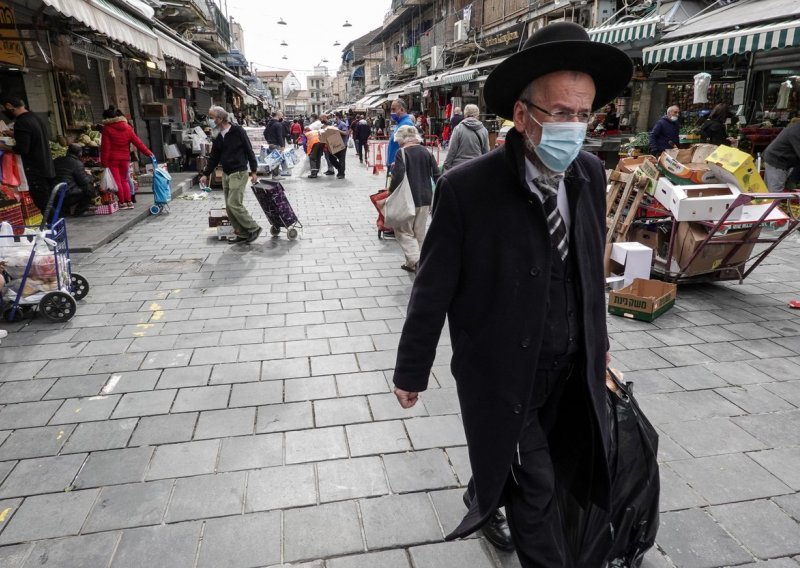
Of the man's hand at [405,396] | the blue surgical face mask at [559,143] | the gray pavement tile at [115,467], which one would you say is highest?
the blue surgical face mask at [559,143]

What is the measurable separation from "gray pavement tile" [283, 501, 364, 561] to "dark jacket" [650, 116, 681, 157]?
10.7 m

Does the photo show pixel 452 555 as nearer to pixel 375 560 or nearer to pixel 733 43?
pixel 375 560

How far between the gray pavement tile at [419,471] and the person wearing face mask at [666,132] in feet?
33.0

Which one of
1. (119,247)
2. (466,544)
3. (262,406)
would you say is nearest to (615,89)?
(466,544)

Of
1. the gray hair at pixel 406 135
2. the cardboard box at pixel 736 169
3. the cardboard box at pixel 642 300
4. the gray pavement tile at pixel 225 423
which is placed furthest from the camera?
the gray hair at pixel 406 135

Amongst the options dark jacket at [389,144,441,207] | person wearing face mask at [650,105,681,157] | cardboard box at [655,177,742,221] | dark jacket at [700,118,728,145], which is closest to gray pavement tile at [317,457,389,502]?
dark jacket at [389,144,441,207]

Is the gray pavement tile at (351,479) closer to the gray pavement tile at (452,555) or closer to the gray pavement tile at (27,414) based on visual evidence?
the gray pavement tile at (452,555)

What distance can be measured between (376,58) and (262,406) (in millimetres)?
63898

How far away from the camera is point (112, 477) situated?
287 cm

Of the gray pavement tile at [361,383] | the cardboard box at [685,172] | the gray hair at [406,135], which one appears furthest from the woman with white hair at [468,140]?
the gray pavement tile at [361,383]

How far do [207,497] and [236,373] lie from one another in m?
1.43

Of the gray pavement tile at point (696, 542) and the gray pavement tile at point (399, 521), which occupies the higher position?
the gray pavement tile at point (696, 542)

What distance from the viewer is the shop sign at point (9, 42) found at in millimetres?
7328

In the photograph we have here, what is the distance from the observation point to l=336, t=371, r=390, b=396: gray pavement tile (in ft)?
12.5
